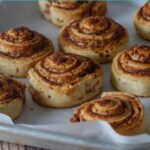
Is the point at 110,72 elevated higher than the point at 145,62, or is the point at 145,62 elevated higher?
the point at 145,62

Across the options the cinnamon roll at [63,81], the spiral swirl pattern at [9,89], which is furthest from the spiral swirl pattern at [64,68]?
the spiral swirl pattern at [9,89]

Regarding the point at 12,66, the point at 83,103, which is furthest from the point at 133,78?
the point at 12,66

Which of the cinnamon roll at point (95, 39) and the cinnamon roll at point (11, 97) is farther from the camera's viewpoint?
the cinnamon roll at point (95, 39)

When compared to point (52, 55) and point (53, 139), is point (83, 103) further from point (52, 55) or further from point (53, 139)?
point (53, 139)

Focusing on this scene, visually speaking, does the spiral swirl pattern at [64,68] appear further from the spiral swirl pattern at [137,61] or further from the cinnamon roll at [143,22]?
the cinnamon roll at [143,22]

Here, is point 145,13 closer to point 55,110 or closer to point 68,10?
point 68,10

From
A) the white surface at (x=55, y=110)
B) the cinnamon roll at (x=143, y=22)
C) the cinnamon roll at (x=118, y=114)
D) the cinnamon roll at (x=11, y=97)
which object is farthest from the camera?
the cinnamon roll at (x=143, y=22)
